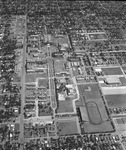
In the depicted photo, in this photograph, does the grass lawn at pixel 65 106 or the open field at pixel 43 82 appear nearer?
the grass lawn at pixel 65 106

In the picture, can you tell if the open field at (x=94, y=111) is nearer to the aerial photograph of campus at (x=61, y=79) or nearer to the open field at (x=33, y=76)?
the aerial photograph of campus at (x=61, y=79)

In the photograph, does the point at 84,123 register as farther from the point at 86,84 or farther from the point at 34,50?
the point at 34,50

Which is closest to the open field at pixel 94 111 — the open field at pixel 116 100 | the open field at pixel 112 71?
the open field at pixel 116 100

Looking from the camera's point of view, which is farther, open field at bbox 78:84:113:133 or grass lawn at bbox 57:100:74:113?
grass lawn at bbox 57:100:74:113

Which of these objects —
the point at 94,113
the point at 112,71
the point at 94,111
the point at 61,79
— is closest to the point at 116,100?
the point at 94,111

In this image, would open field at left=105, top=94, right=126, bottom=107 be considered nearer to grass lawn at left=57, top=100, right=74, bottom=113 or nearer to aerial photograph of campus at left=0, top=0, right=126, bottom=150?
aerial photograph of campus at left=0, top=0, right=126, bottom=150

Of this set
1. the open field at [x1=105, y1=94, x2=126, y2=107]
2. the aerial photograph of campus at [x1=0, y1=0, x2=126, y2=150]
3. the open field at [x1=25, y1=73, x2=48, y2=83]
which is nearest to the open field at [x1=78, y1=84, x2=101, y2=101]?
the aerial photograph of campus at [x1=0, y1=0, x2=126, y2=150]
